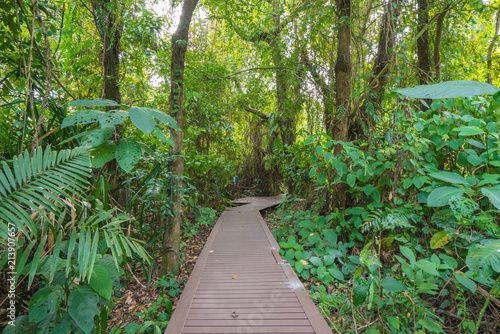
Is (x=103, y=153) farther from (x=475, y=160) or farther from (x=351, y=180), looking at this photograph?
(x=475, y=160)

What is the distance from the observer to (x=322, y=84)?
434 centimetres

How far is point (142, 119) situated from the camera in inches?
45.2

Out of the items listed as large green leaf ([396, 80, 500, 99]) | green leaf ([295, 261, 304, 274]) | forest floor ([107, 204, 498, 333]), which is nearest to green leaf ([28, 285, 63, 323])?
forest floor ([107, 204, 498, 333])

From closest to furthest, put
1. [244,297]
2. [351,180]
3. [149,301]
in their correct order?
1. [244,297]
2. [149,301]
3. [351,180]

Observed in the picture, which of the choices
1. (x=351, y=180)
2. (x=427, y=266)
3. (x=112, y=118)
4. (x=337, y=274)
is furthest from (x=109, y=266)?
(x=351, y=180)

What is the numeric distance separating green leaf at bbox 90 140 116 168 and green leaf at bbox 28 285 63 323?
1.93ft

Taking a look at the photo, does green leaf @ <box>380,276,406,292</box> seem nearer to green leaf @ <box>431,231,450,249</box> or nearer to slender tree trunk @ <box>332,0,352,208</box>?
green leaf @ <box>431,231,450,249</box>

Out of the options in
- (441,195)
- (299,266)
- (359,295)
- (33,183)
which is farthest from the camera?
(299,266)

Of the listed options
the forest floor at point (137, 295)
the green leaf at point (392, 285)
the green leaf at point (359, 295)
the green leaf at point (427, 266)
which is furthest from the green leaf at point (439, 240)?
the forest floor at point (137, 295)

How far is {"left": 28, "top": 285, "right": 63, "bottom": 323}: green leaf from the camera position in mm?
1003

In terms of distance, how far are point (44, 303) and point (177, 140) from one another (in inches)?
97.6

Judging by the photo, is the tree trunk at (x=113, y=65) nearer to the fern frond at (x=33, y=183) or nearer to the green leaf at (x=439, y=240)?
the fern frond at (x=33, y=183)

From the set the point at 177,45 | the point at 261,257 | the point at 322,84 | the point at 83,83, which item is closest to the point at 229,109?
the point at 322,84

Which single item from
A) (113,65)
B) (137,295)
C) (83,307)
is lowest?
(137,295)
